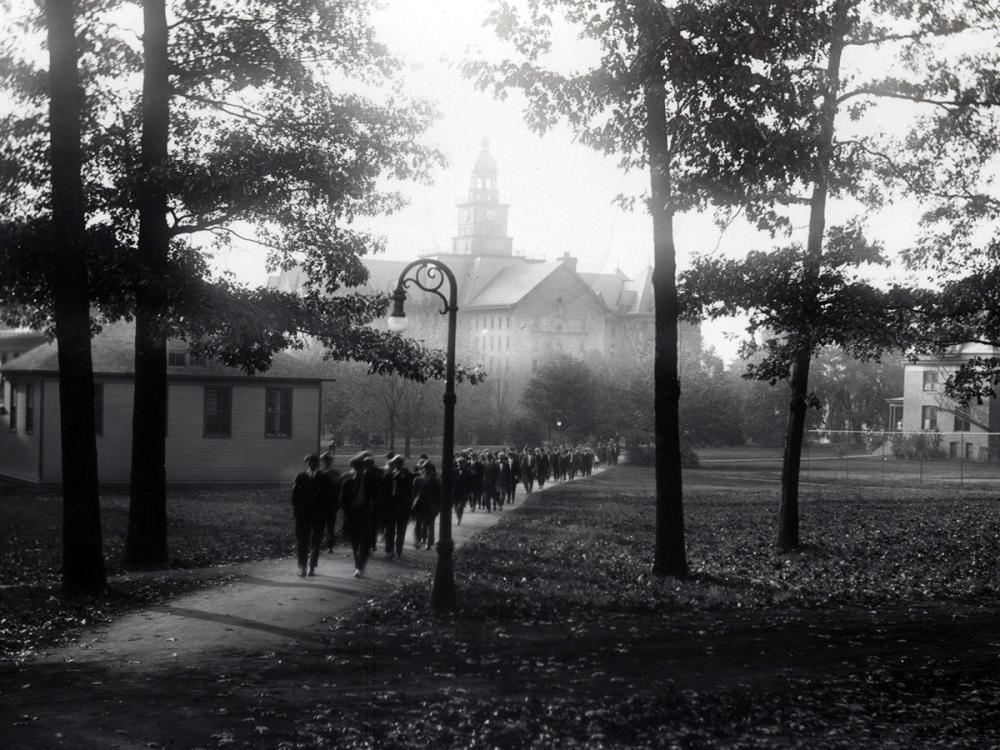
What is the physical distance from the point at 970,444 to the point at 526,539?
6023 cm

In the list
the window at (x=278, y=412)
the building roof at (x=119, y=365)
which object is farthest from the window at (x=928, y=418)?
the window at (x=278, y=412)

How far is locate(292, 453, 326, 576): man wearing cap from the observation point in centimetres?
1650

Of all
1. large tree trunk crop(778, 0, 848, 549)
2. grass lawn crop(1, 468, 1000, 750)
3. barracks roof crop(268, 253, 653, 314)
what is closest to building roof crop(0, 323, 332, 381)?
large tree trunk crop(778, 0, 848, 549)

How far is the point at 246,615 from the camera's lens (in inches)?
524

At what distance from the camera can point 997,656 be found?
11.9 meters

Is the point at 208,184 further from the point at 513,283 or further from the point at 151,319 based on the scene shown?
the point at 513,283

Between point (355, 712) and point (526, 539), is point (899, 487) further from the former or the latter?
point (355, 712)

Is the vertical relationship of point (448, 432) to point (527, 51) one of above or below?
below

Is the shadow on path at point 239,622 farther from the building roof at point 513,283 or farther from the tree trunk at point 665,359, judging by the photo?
the building roof at point 513,283

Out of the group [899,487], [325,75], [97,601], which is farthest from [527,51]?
[899,487]

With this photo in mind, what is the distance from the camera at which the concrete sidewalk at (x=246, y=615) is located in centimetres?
1130

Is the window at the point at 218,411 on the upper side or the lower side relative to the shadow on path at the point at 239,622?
upper

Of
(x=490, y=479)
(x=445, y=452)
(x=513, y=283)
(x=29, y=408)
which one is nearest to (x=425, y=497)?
(x=445, y=452)

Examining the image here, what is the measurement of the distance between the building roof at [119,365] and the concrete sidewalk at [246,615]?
19973 mm
